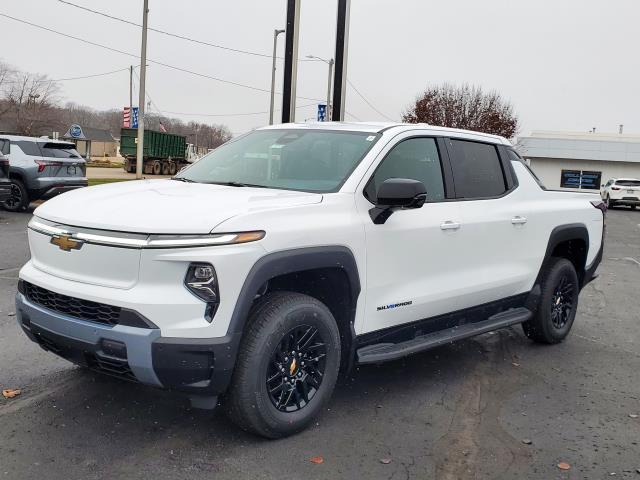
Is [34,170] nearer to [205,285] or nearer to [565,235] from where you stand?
[565,235]

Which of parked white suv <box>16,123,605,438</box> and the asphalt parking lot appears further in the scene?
the asphalt parking lot

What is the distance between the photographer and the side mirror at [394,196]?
3.99m

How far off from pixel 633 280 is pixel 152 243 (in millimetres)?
9155

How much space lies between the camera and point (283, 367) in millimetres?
3764

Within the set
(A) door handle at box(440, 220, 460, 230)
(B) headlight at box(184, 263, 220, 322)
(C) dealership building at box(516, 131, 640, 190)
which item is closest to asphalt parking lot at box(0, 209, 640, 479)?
(B) headlight at box(184, 263, 220, 322)

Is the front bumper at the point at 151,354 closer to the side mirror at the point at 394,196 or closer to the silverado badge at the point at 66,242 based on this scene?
the silverado badge at the point at 66,242

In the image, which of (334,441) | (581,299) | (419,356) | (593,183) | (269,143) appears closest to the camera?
(334,441)

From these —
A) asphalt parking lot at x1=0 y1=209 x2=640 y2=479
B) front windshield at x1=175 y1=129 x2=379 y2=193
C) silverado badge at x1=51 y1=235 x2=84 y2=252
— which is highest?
front windshield at x1=175 y1=129 x2=379 y2=193

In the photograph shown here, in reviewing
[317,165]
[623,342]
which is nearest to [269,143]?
[317,165]

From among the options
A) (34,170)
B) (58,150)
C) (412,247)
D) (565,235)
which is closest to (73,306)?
(412,247)

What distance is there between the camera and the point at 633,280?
34.3ft

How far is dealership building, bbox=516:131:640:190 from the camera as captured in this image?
55.2m

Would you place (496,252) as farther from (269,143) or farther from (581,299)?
(581,299)

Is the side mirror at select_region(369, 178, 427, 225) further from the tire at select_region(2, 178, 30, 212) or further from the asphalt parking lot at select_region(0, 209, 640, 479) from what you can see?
the tire at select_region(2, 178, 30, 212)
